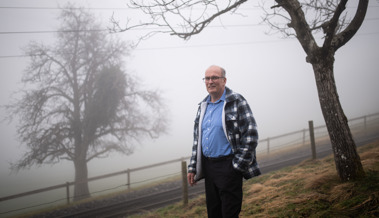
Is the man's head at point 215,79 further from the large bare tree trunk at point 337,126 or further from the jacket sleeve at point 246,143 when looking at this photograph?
the large bare tree trunk at point 337,126

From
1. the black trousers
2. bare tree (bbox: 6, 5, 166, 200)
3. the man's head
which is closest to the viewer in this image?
the black trousers

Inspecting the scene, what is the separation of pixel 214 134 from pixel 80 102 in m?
14.7

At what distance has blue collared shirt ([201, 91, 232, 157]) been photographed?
248cm

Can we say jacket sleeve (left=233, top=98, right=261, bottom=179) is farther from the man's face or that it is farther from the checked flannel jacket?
the man's face

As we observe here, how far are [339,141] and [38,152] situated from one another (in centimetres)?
1460

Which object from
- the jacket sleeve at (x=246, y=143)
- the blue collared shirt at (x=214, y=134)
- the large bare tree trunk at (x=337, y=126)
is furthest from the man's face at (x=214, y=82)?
the large bare tree trunk at (x=337, y=126)

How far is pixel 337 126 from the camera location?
393 centimetres

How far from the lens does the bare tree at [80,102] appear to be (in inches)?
518

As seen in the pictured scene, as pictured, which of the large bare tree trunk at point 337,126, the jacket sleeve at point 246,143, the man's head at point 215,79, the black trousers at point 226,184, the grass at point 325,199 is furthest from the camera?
the large bare tree trunk at point 337,126

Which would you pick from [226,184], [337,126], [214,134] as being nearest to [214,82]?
[214,134]

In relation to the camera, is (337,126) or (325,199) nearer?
(325,199)

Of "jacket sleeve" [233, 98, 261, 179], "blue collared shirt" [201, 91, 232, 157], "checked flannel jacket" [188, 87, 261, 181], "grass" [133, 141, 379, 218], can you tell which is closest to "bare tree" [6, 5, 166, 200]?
"grass" [133, 141, 379, 218]

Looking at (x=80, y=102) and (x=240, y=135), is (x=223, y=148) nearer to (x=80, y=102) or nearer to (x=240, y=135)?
(x=240, y=135)

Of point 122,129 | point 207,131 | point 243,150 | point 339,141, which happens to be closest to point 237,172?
point 243,150
